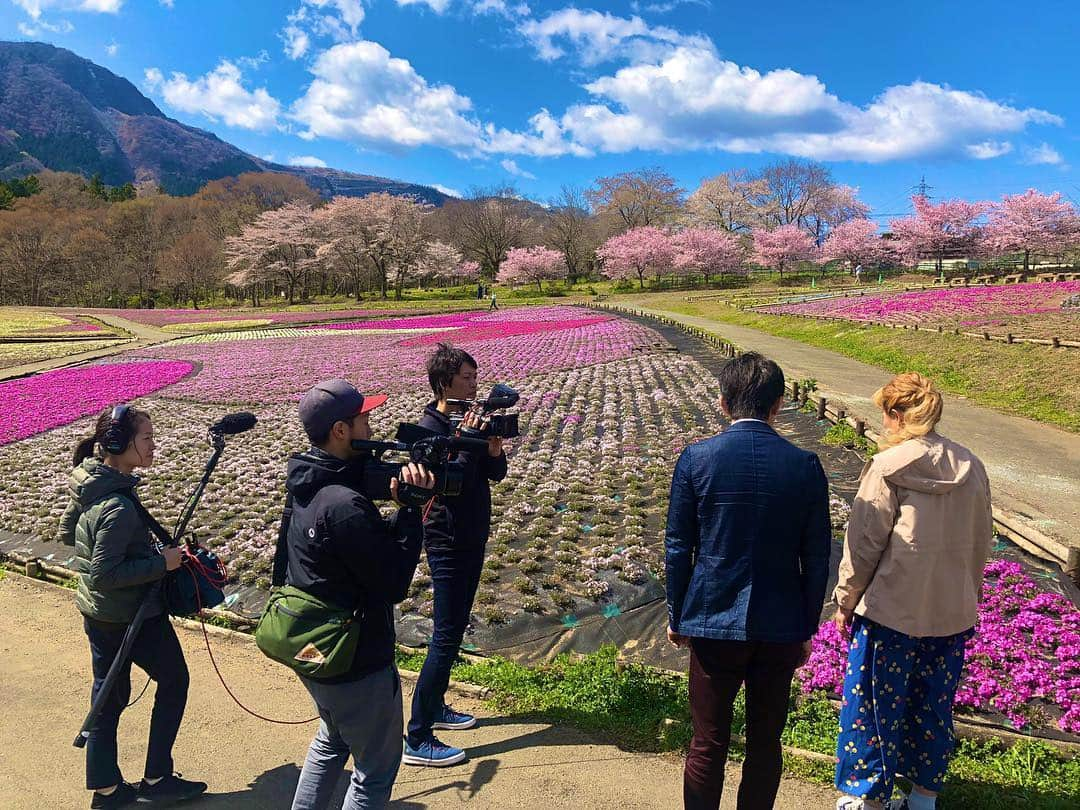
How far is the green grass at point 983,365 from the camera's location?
39.0 ft

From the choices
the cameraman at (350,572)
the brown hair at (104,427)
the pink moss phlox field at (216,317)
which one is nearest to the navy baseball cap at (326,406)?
the cameraman at (350,572)

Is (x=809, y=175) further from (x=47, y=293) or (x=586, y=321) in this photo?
(x=47, y=293)

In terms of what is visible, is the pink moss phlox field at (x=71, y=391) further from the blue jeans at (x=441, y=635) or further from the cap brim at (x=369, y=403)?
the cap brim at (x=369, y=403)

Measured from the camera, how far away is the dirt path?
3.21m

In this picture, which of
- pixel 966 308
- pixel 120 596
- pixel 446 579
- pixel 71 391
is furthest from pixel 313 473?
pixel 966 308

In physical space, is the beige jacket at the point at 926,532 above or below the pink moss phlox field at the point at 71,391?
above

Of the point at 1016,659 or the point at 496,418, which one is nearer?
the point at 496,418

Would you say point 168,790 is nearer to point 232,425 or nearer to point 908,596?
point 232,425

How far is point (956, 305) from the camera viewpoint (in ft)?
78.1

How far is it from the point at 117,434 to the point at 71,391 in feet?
59.2

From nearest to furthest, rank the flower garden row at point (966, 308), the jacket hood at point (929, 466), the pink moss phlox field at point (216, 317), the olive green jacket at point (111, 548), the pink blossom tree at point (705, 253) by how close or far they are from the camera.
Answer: the jacket hood at point (929, 466)
the olive green jacket at point (111, 548)
the flower garden row at point (966, 308)
the pink moss phlox field at point (216, 317)
the pink blossom tree at point (705, 253)

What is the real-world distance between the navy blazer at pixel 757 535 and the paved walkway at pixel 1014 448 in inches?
185

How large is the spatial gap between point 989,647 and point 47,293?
8442cm

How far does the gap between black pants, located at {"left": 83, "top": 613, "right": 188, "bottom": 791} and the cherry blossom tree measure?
210 ft
